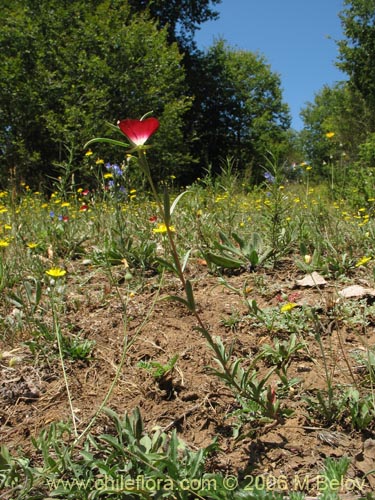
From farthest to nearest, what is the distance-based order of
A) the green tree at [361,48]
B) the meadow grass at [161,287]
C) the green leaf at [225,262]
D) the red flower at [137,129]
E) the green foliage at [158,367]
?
the green tree at [361,48] < the green leaf at [225,262] < the green foliage at [158,367] < the meadow grass at [161,287] < the red flower at [137,129]

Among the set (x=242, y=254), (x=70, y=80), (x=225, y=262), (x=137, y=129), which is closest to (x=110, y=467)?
(x=137, y=129)

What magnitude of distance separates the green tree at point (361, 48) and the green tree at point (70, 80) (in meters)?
9.10

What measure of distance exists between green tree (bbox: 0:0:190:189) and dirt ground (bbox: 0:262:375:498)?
317 inches

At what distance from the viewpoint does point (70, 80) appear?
10.1 metres

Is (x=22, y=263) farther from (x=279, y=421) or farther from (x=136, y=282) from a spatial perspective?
(x=279, y=421)

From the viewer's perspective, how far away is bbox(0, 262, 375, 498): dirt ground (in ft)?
3.91

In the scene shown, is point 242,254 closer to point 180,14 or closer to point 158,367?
point 158,367

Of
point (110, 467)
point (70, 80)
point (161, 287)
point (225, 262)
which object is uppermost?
point (70, 80)

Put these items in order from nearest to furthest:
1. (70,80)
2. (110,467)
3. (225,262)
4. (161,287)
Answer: (110,467) < (161,287) < (225,262) < (70,80)

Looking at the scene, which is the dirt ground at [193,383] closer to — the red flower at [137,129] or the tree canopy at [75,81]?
the red flower at [137,129]

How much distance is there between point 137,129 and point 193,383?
0.87 meters

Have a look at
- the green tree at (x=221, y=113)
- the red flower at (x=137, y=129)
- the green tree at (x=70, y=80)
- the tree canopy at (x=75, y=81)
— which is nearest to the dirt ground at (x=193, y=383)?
the red flower at (x=137, y=129)

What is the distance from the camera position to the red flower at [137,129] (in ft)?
3.39

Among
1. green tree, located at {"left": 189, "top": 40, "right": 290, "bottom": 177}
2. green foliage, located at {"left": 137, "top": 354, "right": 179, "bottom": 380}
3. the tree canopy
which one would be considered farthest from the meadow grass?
green tree, located at {"left": 189, "top": 40, "right": 290, "bottom": 177}
